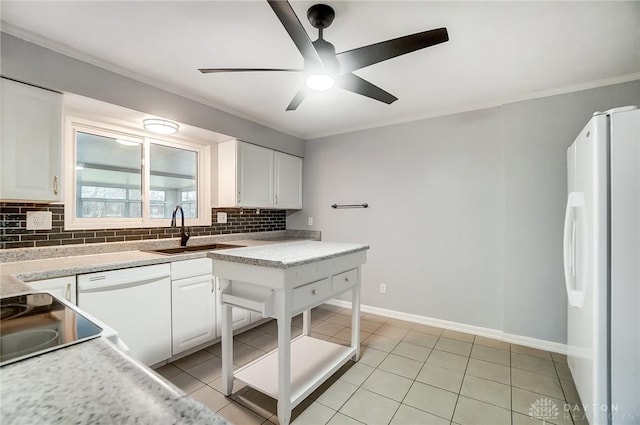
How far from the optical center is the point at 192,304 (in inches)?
94.5

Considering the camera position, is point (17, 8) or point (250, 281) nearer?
point (17, 8)

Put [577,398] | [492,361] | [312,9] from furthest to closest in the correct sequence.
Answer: [492,361]
[577,398]
[312,9]

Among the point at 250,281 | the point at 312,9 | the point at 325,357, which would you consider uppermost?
the point at 312,9

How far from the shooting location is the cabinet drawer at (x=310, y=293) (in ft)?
5.63

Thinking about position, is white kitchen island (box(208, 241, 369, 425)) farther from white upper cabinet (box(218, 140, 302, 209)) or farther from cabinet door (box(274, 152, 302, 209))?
cabinet door (box(274, 152, 302, 209))

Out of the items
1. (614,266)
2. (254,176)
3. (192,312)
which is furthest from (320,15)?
(192,312)

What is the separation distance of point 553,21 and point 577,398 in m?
2.39

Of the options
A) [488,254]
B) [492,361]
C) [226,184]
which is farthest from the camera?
[226,184]

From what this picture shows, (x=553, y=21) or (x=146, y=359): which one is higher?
(x=553, y=21)

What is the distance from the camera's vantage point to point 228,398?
1.91 m

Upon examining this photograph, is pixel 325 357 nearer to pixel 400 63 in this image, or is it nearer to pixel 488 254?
pixel 488 254

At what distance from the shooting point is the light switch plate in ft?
6.73

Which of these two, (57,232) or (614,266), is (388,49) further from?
(57,232)

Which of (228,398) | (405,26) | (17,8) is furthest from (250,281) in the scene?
(17,8)
